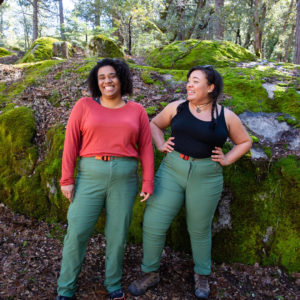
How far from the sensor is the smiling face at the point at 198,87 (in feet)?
8.99

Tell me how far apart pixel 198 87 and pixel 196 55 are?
18.5ft

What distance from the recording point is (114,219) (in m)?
2.67

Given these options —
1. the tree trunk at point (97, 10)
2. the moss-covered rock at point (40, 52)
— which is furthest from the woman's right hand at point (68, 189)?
the tree trunk at point (97, 10)

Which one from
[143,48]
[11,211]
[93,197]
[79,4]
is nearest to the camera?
[93,197]

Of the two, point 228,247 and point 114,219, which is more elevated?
point 114,219

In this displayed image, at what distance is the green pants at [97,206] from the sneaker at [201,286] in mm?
1101

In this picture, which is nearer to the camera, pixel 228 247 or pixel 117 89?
pixel 117 89

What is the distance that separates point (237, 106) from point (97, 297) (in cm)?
385

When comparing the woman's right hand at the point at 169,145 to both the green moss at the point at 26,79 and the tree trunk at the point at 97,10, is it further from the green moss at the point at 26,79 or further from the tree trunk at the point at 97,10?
the tree trunk at the point at 97,10

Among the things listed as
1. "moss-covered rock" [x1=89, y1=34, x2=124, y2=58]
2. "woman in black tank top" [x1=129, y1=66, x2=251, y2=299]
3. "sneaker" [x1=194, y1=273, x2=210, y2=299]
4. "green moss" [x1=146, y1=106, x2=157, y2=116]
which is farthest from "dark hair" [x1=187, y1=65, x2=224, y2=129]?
"moss-covered rock" [x1=89, y1=34, x2=124, y2=58]

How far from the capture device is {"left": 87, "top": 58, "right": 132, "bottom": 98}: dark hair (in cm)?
271

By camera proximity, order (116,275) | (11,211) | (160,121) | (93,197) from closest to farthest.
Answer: (93,197)
(116,275)
(160,121)
(11,211)

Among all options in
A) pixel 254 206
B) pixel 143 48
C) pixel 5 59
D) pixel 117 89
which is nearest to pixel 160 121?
pixel 117 89

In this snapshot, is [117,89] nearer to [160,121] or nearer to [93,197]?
[160,121]
